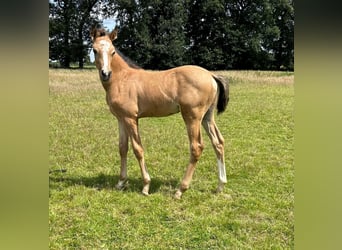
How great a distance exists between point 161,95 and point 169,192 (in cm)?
106

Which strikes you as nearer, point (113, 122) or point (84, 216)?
point (84, 216)

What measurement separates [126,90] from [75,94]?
25.5 feet

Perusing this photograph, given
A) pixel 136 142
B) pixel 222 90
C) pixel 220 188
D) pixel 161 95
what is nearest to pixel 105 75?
pixel 161 95

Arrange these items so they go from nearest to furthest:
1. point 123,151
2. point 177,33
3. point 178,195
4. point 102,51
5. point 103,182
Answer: point 102,51, point 178,195, point 123,151, point 103,182, point 177,33

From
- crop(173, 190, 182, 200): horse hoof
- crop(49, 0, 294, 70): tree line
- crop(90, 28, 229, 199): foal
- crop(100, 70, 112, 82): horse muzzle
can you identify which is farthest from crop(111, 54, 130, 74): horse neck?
crop(49, 0, 294, 70): tree line

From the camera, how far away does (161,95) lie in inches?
137

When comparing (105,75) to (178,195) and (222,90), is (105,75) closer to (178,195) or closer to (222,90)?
(222,90)

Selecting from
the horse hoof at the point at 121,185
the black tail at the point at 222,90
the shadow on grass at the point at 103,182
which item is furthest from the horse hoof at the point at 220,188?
the horse hoof at the point at 121,185

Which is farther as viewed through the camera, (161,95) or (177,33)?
(177,33)

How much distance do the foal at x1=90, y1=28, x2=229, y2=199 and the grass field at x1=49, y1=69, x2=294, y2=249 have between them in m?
0.29

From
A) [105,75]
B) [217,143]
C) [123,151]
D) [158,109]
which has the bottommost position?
[123,151]
